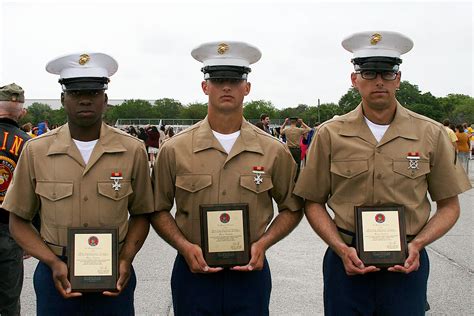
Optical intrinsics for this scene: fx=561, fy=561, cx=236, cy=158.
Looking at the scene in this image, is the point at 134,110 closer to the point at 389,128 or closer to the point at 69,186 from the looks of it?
the point at 69,186

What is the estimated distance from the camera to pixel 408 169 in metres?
3.27

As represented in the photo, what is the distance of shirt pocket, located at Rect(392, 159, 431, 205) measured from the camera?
3262 mm

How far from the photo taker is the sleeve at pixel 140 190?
3.40 m

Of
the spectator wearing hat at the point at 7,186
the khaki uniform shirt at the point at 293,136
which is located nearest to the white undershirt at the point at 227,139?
the spectator wearing hat at the point at 7,186

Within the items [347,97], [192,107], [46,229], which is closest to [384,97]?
[46,229]

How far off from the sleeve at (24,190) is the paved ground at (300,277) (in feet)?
7.89

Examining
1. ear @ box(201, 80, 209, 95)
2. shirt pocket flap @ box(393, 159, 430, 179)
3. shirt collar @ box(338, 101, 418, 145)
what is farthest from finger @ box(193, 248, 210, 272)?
shirt pocket flap @ box(393, 159, 430, 179)

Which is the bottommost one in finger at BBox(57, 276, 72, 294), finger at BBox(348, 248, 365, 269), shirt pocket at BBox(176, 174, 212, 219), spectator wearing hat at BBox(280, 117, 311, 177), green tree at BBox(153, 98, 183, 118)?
finger at BBox(57, 276, 72, 294)

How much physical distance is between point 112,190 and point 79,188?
0.62ft

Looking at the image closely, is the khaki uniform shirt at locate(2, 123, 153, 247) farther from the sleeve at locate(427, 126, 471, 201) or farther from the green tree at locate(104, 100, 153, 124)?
the green tree at locate(104, 100, 153, 124)

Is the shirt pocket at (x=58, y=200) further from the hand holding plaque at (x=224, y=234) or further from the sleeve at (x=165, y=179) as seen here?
the hand holding plaque at (x=224, y=234)

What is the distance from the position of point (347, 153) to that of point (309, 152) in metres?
0.24

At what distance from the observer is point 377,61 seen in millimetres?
3285

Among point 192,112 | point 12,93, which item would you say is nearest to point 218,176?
point 12,93
